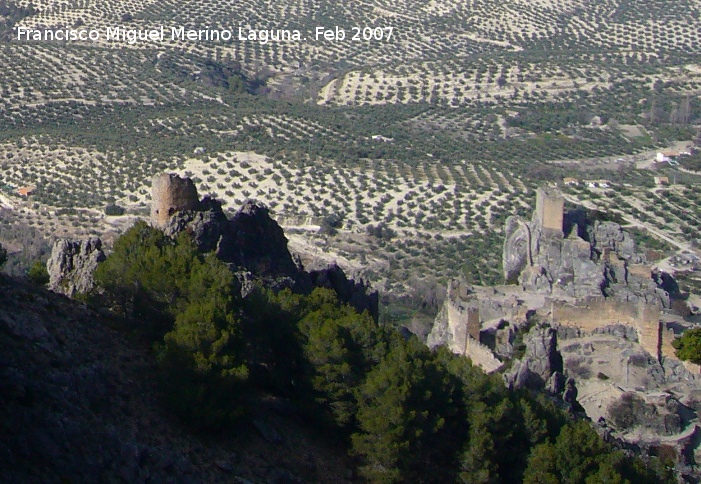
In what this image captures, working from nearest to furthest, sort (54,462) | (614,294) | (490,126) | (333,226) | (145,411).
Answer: (54,462)
(145,411)
(614,294)
(333,226)
(490,126)

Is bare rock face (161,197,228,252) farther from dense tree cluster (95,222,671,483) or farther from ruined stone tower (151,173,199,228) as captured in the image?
dense tree cluster (95,222,671,483)

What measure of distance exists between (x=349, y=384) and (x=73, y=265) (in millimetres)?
6318

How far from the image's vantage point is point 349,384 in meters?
20.2

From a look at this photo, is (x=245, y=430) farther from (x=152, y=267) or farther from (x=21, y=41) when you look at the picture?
(x=21, y=41)

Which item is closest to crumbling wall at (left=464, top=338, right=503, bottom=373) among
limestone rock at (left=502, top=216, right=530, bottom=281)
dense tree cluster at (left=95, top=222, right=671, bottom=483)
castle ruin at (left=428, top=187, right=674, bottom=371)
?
castle ruin at (left=428, top=187, right=674, bottom=371)

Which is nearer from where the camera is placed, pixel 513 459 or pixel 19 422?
pixel 19 422

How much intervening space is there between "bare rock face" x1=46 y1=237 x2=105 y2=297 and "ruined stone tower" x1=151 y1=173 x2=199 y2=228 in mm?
2275

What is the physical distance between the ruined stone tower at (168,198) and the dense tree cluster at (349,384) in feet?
10.5

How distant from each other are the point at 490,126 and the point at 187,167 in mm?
21228

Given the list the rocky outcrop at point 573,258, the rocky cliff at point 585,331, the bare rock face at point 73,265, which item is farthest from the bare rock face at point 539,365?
the bare rock face at point 73,265

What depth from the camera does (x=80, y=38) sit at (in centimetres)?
8312

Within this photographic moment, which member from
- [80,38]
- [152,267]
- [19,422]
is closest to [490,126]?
[80,38]

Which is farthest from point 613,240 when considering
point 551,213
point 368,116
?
point 368,116

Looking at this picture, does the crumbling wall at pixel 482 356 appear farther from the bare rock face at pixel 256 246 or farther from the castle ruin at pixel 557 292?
the bare rock face at pixel 256 246
